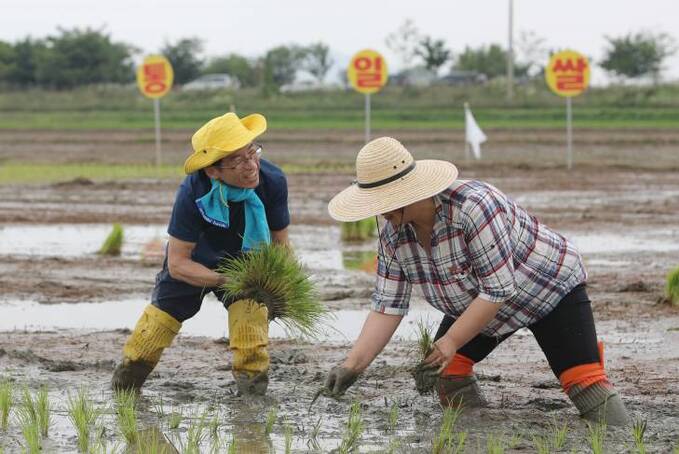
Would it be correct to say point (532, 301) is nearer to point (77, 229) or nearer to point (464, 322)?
point (464, 322)

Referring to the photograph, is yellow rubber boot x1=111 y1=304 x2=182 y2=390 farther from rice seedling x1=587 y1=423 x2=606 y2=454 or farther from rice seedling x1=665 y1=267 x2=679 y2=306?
rice seedling x1=665 y1=267 x2=679 y2=306

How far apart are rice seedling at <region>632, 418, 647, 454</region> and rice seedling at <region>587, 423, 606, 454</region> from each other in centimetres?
13

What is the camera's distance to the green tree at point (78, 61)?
56.7 m

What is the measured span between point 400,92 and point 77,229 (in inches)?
1137

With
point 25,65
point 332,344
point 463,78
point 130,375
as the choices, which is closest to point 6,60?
point 25,65

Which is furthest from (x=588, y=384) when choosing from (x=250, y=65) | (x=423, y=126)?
(x=250, y=65)

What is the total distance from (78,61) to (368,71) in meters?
35.3

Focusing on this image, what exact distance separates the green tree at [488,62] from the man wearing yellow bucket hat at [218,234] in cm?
5626

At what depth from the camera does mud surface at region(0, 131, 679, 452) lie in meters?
5.55

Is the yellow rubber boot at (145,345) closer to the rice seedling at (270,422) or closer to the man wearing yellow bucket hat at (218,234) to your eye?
the man wearing yellow bucket hat at (218,234)

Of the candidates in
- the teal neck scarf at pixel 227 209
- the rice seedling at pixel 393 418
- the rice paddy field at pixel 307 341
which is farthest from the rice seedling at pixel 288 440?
the teal neck scarf at pixel 227 209

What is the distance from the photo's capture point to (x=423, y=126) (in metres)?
33.4

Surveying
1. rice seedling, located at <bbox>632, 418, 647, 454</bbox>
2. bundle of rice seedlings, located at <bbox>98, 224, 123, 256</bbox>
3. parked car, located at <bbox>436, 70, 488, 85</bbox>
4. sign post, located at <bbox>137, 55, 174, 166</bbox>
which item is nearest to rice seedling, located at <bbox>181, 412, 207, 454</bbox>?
rice seedling, located at <bbox>632, 418, 647, 454</bbox>

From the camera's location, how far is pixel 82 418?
5309 millimetres
